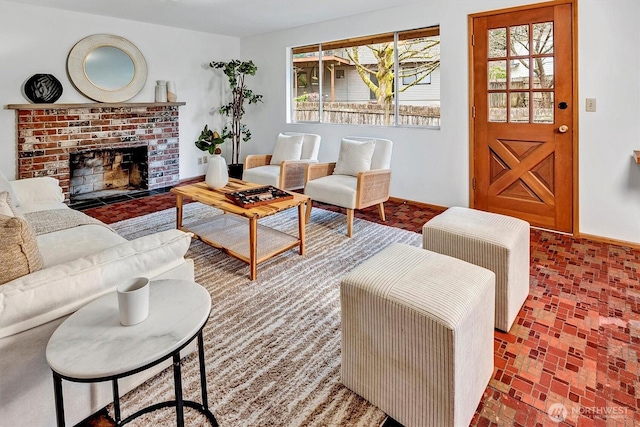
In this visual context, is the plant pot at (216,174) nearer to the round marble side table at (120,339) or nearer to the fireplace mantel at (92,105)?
the round marble side table at (120,339)

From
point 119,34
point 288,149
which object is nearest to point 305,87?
point 288,149

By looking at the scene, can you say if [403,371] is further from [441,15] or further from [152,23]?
[152,23]

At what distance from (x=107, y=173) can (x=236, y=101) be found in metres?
2.14

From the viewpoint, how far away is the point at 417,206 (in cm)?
452

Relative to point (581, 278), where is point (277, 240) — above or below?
above

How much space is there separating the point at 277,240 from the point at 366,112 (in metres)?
2.56

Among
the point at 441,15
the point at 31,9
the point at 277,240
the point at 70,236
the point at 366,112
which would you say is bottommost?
the point at 277,240

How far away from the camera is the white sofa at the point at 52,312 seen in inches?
47.2

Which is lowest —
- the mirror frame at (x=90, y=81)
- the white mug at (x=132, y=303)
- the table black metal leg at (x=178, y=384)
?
the table black metal leg at (x=178, y=384)

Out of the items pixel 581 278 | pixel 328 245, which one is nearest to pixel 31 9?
pixel 328 245

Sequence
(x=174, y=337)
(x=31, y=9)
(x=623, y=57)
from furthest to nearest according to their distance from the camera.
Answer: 1. (x=31, y=9)
2. (x=623, y=57)
3. (x=174, y=337)

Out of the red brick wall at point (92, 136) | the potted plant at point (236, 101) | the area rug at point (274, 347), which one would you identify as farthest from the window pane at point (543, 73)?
the red brick wall at point (92, 136)

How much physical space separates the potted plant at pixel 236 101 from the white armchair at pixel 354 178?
2.26 meters

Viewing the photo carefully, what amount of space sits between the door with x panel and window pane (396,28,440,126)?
0.53 meters
